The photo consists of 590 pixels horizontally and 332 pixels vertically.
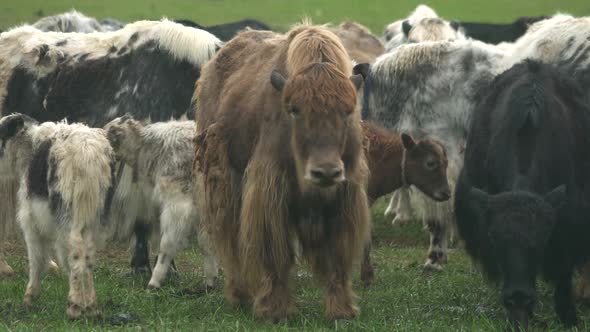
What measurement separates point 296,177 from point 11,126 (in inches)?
85.0

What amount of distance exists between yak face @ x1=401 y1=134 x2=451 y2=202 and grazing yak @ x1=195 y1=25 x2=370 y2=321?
2.58 metres

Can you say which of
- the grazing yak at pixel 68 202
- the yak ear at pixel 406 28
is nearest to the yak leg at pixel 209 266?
the grazing yak at pixel 68 202

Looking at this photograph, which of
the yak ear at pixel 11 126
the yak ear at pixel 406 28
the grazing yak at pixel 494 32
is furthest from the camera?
the grazing yak at pixel 494 32

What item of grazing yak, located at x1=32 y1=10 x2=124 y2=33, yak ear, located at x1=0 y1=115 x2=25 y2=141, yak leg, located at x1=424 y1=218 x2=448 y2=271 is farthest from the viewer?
grazing yak, located at x1=32 y1=10 x2=124 y2=33

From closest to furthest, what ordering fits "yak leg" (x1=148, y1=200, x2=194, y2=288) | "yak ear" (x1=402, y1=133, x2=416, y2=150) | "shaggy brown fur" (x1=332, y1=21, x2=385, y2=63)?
1. "yak leg" (x1=148, y1=200, x2=194, y2=288)
2. "yak ear" (x1=402, y1=133, x2=416, y2=150)
3. "shaggy brown fur" (x1=332, y1=21, x2=385, y2=63)

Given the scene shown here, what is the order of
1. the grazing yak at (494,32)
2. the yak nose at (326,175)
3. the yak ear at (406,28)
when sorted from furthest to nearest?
1. the grazing yak at (494,32)
2. the yak ear at (406,28)
3. the yak nose at (326,175)

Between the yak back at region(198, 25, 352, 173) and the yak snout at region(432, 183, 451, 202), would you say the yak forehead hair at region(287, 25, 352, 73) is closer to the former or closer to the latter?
the yak back at region(198, 25, 352, 173)

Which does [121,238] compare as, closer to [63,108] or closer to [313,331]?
[63,108]

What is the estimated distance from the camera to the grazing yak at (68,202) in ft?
24.3

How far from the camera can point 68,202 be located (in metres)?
7.42

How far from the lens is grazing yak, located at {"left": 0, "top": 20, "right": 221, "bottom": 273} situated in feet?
34.9

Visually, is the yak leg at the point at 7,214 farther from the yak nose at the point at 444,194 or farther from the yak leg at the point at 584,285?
the yak leg at the point at 584,285

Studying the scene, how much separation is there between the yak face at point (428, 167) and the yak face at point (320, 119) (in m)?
3.05

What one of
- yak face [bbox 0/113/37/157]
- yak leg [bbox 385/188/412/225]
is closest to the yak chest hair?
yak face [bbox 0/113/37/157]
